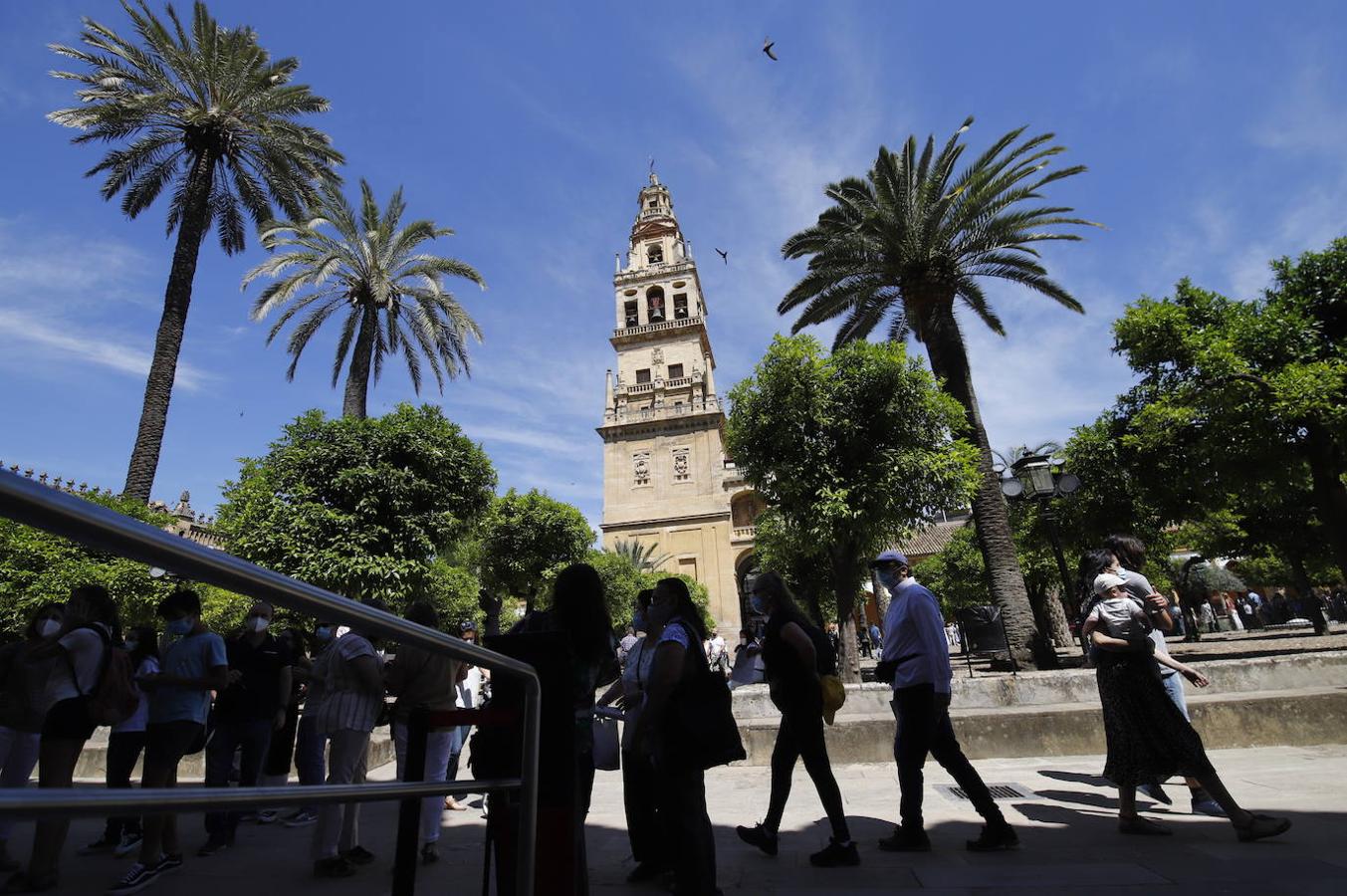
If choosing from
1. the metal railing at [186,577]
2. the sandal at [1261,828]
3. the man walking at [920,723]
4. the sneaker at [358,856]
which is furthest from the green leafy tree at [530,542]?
the metal railing at [186,577]

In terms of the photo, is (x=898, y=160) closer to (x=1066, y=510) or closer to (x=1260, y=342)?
(x=1260, y=342)

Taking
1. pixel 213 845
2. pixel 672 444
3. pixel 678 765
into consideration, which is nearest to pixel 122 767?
pixel 213 845

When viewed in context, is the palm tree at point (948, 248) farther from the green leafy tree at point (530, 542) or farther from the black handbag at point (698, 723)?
the green leafy tree at point (530, 542)

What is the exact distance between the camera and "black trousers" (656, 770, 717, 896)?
3.01m

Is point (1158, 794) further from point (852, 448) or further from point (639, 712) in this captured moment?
point (852, 448)

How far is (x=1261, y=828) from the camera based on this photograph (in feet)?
11.6

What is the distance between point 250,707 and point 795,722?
402 centimetres

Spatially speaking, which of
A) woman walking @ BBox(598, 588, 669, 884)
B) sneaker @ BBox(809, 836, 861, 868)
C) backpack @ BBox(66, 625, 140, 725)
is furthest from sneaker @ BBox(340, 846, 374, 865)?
sneaker @ BBox(809, 836, 861, 868)

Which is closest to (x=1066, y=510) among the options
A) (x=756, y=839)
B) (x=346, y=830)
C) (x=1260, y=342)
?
(x=1260, y=342)

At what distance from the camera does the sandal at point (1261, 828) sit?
3520mm

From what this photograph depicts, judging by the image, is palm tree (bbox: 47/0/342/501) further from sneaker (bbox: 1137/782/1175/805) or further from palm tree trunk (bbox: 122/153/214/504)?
sneaker (bbox: 1137/782/1175/805)

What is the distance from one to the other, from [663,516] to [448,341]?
22673 millimetres

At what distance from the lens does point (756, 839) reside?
394cm

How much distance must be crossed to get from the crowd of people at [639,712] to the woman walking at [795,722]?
0.01 meters
